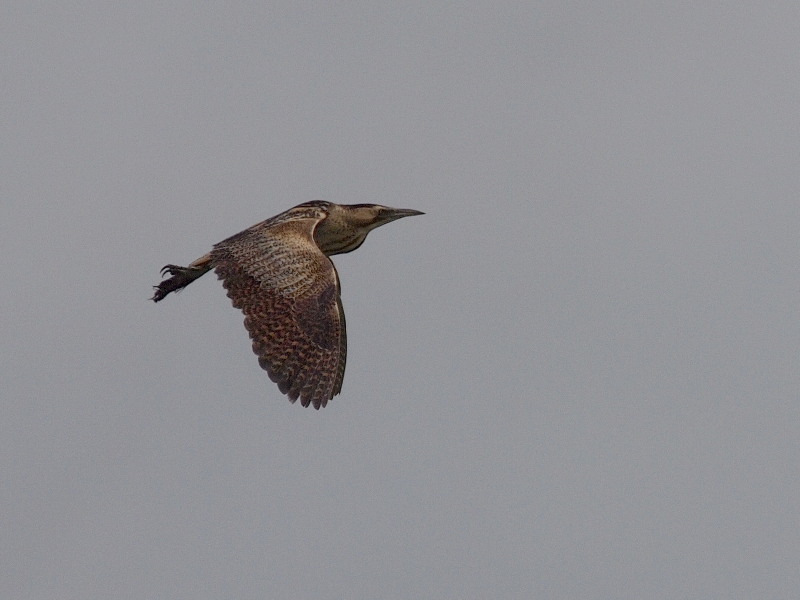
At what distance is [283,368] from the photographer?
15141 mm

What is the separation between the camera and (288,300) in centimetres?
1547

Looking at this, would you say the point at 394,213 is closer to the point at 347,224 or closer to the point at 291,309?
the point at 347,224

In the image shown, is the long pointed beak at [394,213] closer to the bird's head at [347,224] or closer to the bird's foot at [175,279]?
the bird's head at [347,224]

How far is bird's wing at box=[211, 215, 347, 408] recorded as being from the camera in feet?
49.7

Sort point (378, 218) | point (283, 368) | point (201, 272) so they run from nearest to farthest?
point (283, 368) → point (201, 272) → point (378, 218)

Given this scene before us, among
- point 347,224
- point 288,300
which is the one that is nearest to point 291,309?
point 288,300

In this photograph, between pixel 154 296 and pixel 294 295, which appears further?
pixel 154 296

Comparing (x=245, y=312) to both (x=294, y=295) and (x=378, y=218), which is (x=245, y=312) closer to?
(x=294, y=295)

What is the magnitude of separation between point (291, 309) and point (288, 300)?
0.26ft

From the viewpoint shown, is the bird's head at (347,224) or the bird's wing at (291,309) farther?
the bird's head at (347,224)

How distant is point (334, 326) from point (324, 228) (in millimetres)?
2148

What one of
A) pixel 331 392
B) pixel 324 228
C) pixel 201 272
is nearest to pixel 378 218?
pixel 324 228

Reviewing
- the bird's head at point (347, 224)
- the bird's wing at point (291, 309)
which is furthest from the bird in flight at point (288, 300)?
the bird's head at point (347, 224)

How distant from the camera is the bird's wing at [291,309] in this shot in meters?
15.2
